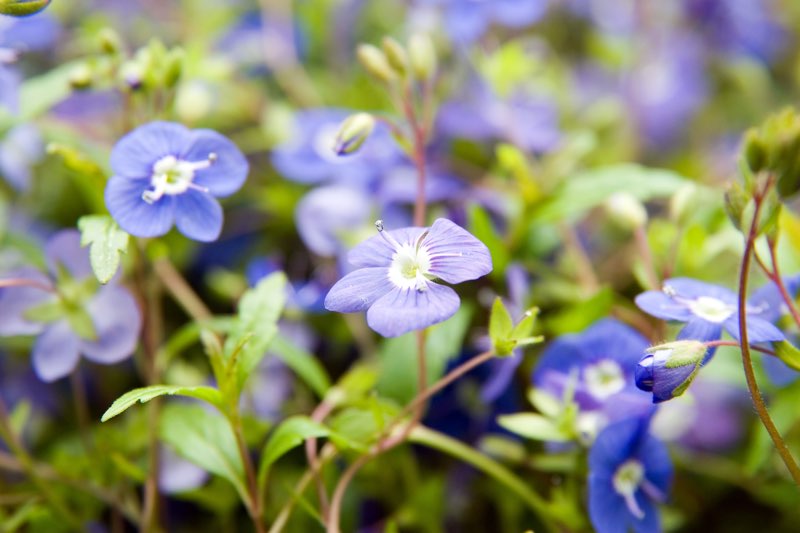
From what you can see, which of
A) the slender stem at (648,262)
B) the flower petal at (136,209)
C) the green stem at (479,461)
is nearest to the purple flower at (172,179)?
the flower petal at (136,209)

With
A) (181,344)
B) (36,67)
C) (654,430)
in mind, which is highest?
(36,67)

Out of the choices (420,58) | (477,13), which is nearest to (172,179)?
(420,58)

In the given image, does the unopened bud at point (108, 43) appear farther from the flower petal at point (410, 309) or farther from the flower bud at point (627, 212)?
the flower bud at point (627, 212)

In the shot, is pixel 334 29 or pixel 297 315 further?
pixel 334 29

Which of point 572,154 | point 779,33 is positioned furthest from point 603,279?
point 779,33

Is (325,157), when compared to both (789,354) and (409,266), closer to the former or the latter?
(409,266)

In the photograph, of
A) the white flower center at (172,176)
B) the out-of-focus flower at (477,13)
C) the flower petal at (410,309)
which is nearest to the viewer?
the flower petal at (410,309)

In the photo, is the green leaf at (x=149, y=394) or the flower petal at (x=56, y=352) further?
the flower petal at (x=56, y=352)

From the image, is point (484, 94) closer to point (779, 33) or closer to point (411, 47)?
point (411, 47)
